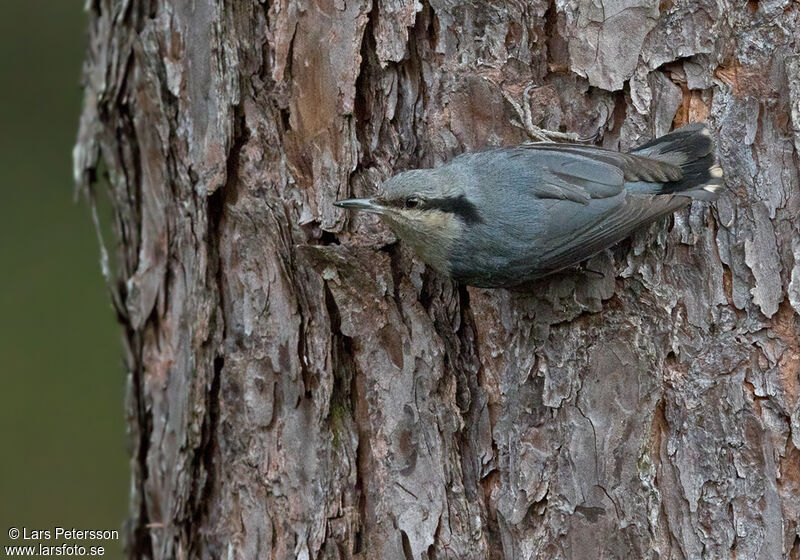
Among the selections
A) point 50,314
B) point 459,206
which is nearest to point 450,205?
point 459,206

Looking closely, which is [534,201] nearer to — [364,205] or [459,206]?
[459,206]

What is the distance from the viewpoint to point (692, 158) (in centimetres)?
202

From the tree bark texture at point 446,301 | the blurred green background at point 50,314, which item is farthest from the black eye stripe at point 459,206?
the blurred green background at point 50,314

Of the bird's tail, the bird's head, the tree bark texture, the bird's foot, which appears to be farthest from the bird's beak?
the bird's tail

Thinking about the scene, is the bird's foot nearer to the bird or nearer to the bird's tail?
the bird

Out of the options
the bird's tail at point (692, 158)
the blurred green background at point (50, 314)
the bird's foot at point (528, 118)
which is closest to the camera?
the bird's tail at point (692, 158)

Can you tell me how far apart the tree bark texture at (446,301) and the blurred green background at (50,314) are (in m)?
2.01

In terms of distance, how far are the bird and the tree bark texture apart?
6cm

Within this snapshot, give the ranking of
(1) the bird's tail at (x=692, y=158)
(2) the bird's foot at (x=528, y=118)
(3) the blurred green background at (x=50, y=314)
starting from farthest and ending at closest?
(3) the blurred green background at (x=50, y=314)
(2) the bird's foot at (x=528, y=118)
(1) the bird's tail at (x=692, y=158)

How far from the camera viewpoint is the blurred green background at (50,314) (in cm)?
445

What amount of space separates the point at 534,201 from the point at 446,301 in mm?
340

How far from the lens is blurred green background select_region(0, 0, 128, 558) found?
175 inches

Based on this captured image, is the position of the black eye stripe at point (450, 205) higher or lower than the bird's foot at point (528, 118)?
lower

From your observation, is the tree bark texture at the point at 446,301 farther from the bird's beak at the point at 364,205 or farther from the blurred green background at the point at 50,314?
the blurred green background at the point at 50,314
